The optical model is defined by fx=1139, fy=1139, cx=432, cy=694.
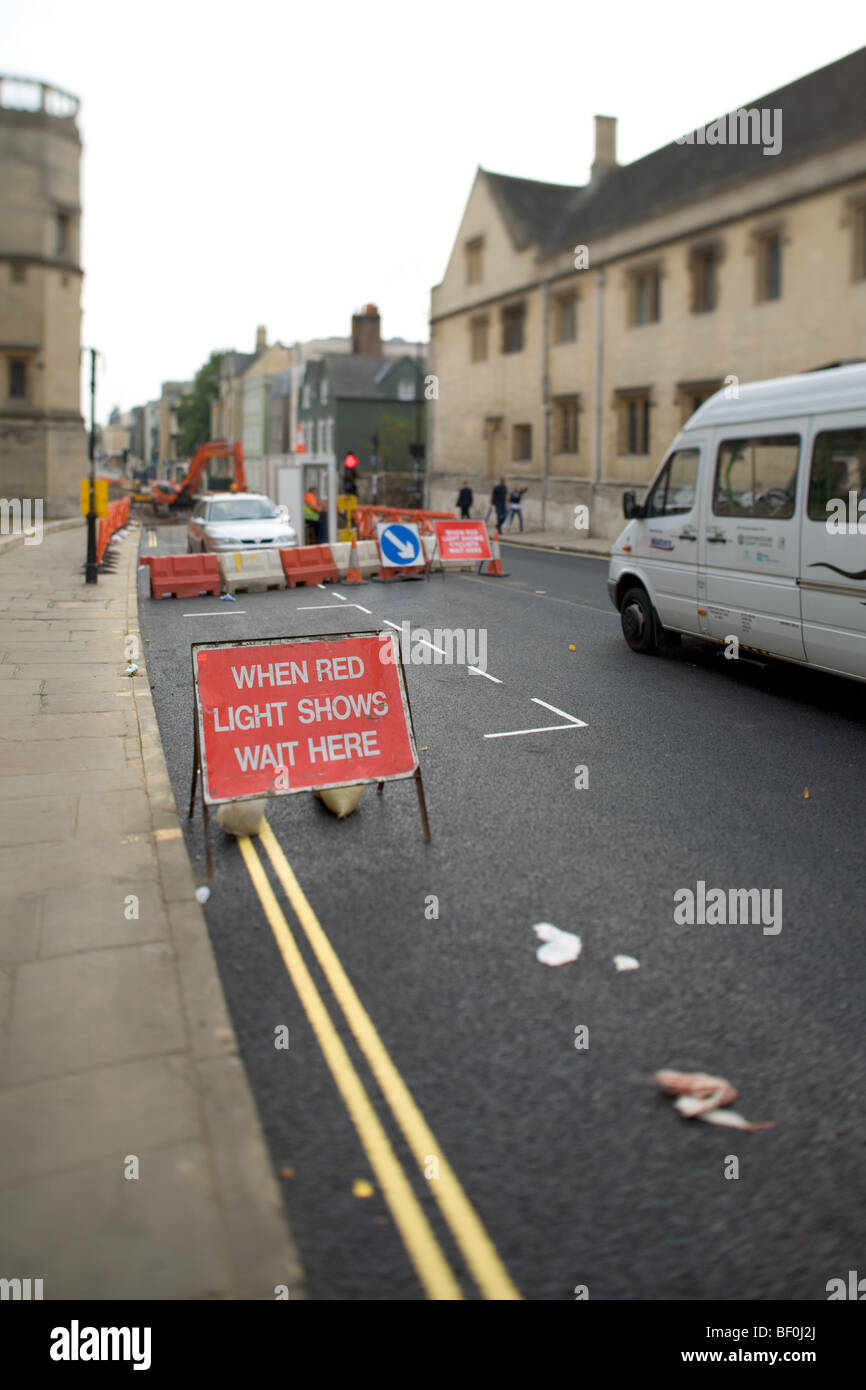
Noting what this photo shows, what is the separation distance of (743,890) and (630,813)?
1412mm

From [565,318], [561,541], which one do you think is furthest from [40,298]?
[561,541]

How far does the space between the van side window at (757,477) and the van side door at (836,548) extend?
0.35 meters

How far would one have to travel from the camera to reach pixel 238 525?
79.8 feet

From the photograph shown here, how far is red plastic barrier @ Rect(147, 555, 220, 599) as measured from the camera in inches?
763

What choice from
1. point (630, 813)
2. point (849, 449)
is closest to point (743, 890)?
point (630, 813)

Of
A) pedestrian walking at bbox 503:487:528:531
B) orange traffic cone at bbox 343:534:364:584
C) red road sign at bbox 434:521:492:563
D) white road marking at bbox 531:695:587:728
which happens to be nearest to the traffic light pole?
orange traffic cone at bbox 343:534:364:584

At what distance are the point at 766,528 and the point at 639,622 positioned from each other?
2650 mm

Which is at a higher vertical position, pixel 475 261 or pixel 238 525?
pixel 475 261

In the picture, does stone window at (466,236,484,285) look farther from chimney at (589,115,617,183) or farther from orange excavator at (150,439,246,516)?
orange excavator at (150,439,246,516)

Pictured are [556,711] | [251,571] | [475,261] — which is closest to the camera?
[556,711]

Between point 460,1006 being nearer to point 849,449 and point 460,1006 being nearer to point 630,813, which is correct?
point 630,813

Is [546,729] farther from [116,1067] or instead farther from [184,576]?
[184,576]

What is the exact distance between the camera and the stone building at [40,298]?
44031 millimetres

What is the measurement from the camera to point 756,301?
28.8m
